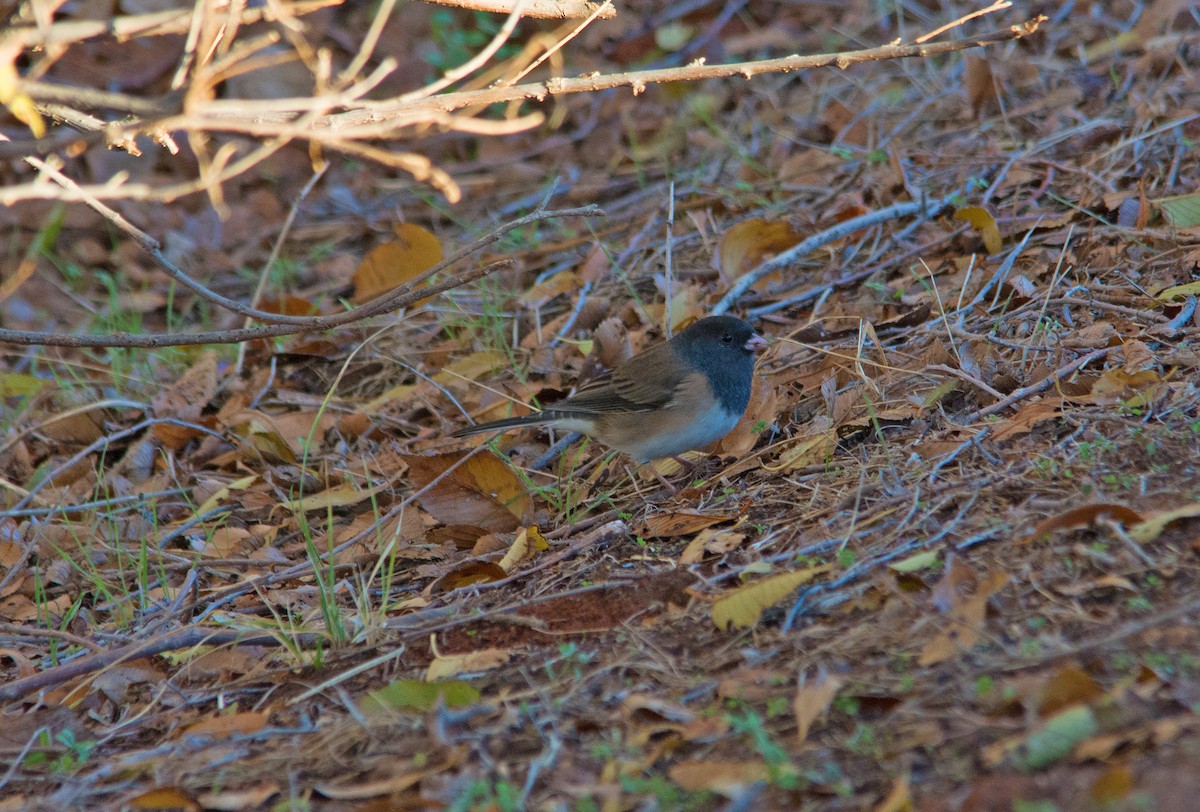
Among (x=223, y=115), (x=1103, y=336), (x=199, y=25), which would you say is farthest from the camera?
(x=1103, y=336)

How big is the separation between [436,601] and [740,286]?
1.82 m

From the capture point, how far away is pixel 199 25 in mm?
2170

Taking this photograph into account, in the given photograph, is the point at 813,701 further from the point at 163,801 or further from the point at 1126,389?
the point at 1126,389

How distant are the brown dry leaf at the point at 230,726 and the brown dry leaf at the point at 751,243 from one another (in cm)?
255

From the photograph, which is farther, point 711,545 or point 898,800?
point 711,545

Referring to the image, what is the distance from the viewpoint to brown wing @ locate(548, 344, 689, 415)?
3.55 meters

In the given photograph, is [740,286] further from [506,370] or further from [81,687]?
[81,687]

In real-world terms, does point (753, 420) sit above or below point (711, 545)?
below

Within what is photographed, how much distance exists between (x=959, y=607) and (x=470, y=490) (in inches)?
62.0

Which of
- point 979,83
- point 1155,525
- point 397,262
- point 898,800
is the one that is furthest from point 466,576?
point 979,83

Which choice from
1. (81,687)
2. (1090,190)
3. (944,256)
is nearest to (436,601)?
(81,687)

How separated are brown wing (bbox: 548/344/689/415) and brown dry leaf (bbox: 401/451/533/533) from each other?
15.9 inches

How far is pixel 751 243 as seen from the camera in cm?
424

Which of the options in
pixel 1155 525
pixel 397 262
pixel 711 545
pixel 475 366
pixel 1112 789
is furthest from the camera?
pixel 397 262
